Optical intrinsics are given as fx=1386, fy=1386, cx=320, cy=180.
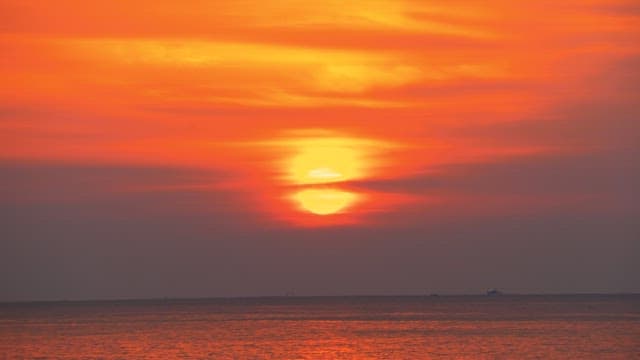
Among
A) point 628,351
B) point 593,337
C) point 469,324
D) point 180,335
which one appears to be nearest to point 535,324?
point 469,324

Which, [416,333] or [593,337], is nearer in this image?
[593,337]

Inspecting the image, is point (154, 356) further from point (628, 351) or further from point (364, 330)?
point (364, 330)

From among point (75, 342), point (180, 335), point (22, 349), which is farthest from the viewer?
point (180, 335)

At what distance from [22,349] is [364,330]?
38519mm

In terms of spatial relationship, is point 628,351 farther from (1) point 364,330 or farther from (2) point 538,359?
(1) point 364,330

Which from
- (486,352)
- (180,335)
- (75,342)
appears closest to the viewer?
(486,352)

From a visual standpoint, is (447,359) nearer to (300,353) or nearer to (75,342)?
(300,353)

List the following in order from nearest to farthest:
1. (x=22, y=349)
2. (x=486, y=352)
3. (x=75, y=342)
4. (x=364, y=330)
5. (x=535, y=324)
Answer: (x=486, y=352)
(x=22, y=349)
(x=75, y=342)
(x=364, y=330)
(x=535, y=324)

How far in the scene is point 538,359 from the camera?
8212cm

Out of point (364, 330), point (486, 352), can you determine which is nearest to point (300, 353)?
point (486, 352)

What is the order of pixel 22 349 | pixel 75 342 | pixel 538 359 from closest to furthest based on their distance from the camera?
pixel 538 359
pixel 22 349
pixel 75 342

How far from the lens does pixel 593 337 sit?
106 meters

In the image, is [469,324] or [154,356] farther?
[469,324]

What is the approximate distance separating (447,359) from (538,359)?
547 cm
